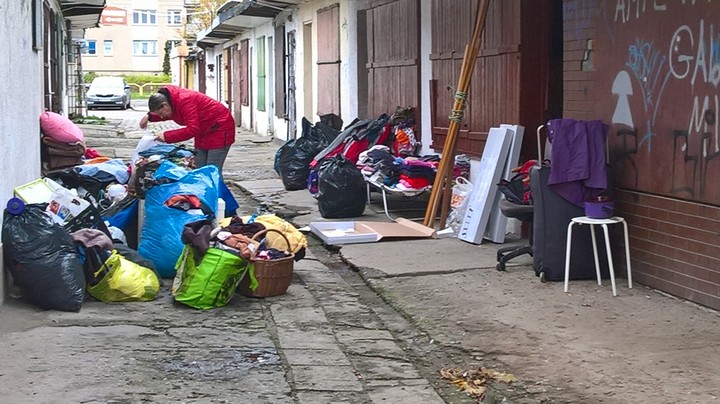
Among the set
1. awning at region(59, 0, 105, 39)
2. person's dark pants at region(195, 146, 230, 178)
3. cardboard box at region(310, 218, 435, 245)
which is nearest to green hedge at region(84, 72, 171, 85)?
awning at region(59, 0, 105, 39)

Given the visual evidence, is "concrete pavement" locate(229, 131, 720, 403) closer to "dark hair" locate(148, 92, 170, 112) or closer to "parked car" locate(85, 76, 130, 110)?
"dark hair" locate(148, 92, 170, 112)

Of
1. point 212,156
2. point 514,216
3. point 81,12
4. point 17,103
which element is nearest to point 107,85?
point 81,12

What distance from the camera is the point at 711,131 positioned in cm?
620

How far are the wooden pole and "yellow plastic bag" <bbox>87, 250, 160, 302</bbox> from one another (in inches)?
139

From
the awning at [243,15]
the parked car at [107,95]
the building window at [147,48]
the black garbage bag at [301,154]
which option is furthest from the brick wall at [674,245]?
the building window at [147,48]

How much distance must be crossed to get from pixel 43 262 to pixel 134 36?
65.1 metres

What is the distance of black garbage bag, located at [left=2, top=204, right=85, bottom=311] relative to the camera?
20.8 feet

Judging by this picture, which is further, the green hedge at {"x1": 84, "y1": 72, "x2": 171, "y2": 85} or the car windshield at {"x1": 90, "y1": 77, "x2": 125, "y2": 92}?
the green hedge at {"x1": 84, "y1": 72, "x2": 171, "y2": 85}

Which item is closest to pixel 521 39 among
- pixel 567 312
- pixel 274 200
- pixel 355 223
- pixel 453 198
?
pixel 453 198

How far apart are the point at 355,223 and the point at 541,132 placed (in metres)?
2.13

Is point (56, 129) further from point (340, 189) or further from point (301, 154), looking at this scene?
point (301, 154)

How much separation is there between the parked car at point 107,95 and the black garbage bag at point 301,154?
97.3ft

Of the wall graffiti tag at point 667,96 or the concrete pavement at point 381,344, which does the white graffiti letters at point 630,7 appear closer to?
the wall graffiti tag at point 667,96

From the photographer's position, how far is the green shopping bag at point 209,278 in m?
6.59
